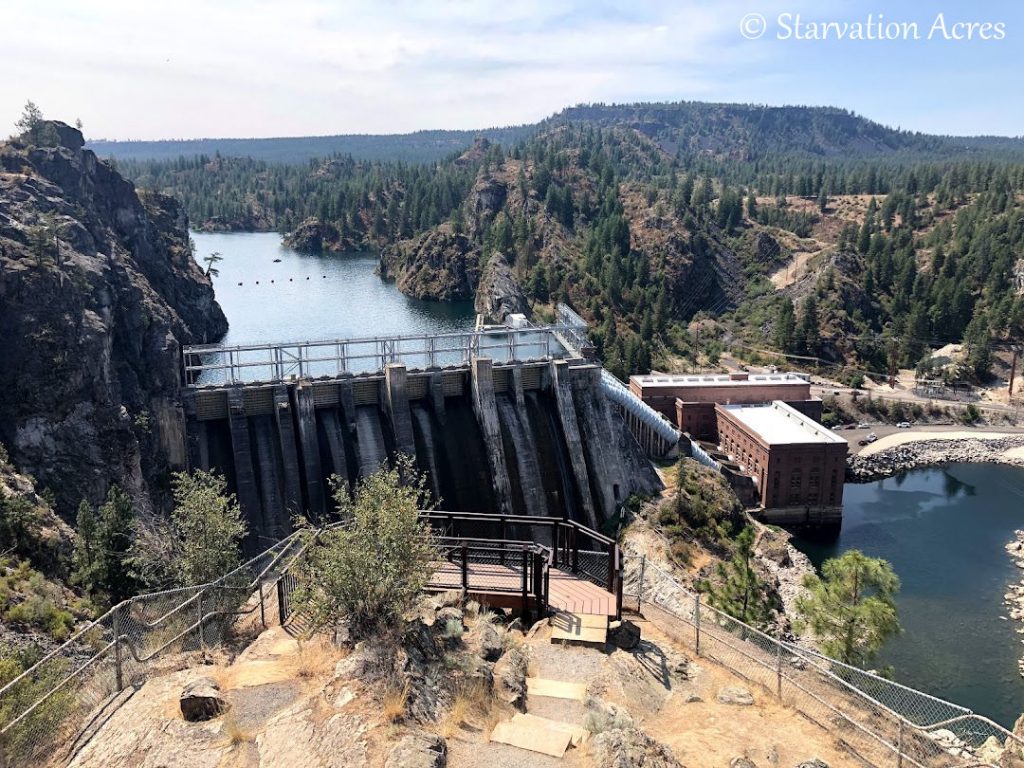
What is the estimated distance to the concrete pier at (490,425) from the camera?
48062 mm

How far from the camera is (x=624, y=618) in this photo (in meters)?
24.0

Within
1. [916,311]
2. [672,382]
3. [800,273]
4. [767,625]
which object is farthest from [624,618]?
[800,273]

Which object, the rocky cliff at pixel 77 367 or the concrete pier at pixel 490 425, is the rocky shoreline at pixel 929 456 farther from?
the rocky cliff at pixel 77 367

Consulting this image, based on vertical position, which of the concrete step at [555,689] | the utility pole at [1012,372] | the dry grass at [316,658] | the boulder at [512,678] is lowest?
the utility pole at [1012,372]

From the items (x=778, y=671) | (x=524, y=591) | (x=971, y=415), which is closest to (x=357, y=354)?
(x=524, y=591)

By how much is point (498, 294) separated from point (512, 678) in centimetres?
12252

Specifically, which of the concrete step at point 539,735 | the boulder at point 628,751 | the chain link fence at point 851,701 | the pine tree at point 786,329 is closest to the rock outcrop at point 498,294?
the pine tree at point 786,329

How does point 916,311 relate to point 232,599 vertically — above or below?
below

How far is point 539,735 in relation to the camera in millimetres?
16469

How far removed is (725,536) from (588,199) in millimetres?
139057

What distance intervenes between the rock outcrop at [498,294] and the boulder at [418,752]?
116601mm

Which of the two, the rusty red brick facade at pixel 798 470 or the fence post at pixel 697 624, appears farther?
the rusty red brick facade at pixel 798 470

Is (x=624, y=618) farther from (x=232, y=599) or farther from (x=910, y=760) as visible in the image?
(x=232, y=599)

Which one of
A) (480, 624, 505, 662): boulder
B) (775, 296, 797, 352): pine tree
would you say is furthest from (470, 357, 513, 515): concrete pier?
(775, 296, 797, 352): pine tree
